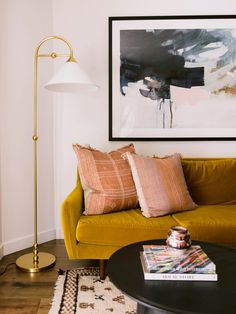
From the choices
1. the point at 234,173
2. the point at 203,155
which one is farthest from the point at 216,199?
the point at 203,155

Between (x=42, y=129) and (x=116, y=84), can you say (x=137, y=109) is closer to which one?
(x=116, y=84)

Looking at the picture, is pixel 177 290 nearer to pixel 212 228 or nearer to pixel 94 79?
pixel 212 228

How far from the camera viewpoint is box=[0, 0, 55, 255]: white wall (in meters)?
2.77

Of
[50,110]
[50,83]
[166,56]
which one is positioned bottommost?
[50,110]

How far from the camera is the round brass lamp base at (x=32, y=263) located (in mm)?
2455

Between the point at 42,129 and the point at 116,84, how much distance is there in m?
0.76

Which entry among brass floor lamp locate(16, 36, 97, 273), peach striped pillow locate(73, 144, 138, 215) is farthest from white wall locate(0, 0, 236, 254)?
peach striped pillow locate(73, 144, 138, 215)

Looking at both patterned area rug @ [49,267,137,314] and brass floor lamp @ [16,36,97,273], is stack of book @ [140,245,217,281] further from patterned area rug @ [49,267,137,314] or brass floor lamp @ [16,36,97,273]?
brass floor lamp @ [16,36,97,273]

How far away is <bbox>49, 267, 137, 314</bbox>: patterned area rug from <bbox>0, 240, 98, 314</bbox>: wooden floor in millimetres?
63

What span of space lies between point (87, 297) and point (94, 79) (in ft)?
5.99

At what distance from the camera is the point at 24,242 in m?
2.94

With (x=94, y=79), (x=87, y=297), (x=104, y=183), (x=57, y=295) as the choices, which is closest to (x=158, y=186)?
(x=104, y=183)

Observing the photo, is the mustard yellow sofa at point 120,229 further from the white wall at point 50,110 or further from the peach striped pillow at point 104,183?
the white wall at point 50,110

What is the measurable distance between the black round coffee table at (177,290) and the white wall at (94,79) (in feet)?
5.12
